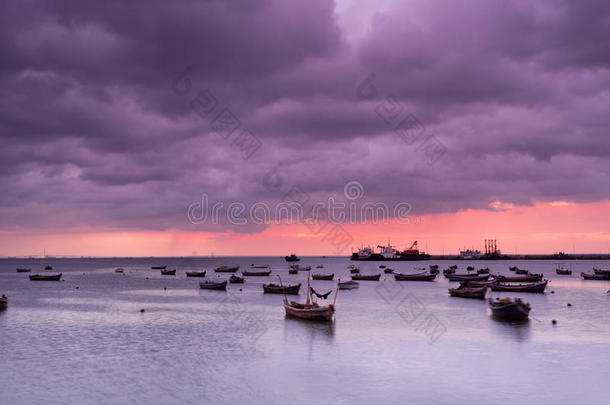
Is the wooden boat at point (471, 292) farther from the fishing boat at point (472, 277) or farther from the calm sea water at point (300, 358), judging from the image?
the fishing boat at point (472, 277)

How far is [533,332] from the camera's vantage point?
147ft

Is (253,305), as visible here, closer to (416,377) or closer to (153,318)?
(153,318)

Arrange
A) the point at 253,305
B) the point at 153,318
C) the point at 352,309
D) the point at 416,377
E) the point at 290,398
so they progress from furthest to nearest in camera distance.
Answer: the point at 253,305 → the point at 352,309 → the point at 153,318 → the point at 416,377 → the point at 290,398

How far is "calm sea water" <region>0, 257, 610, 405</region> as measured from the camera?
86.9ft

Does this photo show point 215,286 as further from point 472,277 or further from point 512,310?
point 472,277

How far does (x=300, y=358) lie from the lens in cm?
3475

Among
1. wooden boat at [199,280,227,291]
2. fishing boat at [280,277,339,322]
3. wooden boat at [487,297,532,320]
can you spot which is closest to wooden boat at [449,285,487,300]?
wooden boat at [487,297,532,320]

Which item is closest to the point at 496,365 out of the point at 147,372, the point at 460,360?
the point at 460,360

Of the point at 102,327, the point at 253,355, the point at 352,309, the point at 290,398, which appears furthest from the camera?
the point at 352,309

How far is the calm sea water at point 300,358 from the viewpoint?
26.5 m

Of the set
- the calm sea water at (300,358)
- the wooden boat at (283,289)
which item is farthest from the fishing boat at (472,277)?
the calm sea water at (300,358)

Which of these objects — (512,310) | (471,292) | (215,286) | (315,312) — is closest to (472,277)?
(471,292)

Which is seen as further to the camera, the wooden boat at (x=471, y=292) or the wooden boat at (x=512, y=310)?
the wooden boat at (x=471, y=292)

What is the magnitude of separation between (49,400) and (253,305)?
44.0m
